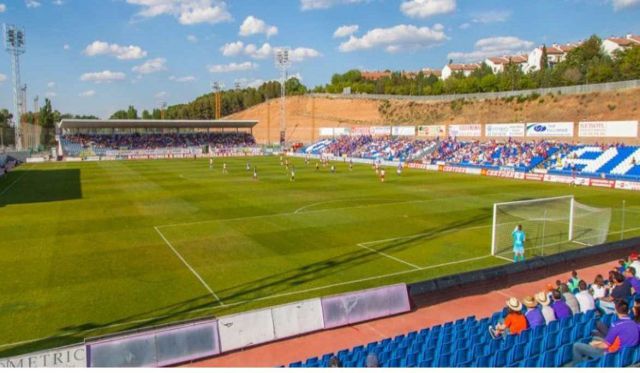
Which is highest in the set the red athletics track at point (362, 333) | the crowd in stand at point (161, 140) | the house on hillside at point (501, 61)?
the house on hillside at point (501, 61)

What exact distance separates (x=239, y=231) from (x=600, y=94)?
6298 cm

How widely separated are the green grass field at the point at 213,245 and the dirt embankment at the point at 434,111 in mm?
34751

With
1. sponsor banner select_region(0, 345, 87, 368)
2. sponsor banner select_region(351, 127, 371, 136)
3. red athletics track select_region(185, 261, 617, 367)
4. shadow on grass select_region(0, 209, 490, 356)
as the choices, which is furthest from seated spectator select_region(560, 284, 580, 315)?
sponsor banner select_region(351, 127, 371, 136)

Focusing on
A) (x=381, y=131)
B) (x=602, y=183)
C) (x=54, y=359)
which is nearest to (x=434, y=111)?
(x=381, y=131)

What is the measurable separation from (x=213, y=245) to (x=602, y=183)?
107ft

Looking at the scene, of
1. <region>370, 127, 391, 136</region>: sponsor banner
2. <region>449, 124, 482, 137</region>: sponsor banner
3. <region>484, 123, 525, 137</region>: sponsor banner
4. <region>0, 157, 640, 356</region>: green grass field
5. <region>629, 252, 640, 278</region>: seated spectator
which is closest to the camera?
<region>629, 252, 640, 278</region>: seated spectator

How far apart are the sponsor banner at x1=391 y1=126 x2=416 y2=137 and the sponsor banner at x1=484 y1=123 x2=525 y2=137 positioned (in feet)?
44.5

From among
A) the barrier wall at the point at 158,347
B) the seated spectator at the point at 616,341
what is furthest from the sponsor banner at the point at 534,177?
the barrier wall at the point at 158,347

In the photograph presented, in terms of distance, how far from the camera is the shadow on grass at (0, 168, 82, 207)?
32.8m

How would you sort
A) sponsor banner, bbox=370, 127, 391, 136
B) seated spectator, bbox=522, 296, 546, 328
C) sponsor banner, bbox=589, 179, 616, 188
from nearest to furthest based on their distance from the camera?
seated spectator, bbox=522, 296, 546, 328 < sponsor banner, bbox=589, 179, 616, 188 < sponsor banner, bbox=370, 127, 391, 136

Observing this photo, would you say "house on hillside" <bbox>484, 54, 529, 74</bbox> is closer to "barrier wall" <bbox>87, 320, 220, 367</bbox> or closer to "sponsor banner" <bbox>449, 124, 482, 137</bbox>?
"sponsor banner" <bbox>449, 124, 482, 137</bbox>

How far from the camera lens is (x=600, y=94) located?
66.1m

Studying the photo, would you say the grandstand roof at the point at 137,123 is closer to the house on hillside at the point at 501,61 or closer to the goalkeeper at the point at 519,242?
the goalkeeper at the point at 519,242

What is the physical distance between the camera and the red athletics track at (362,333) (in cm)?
1012
